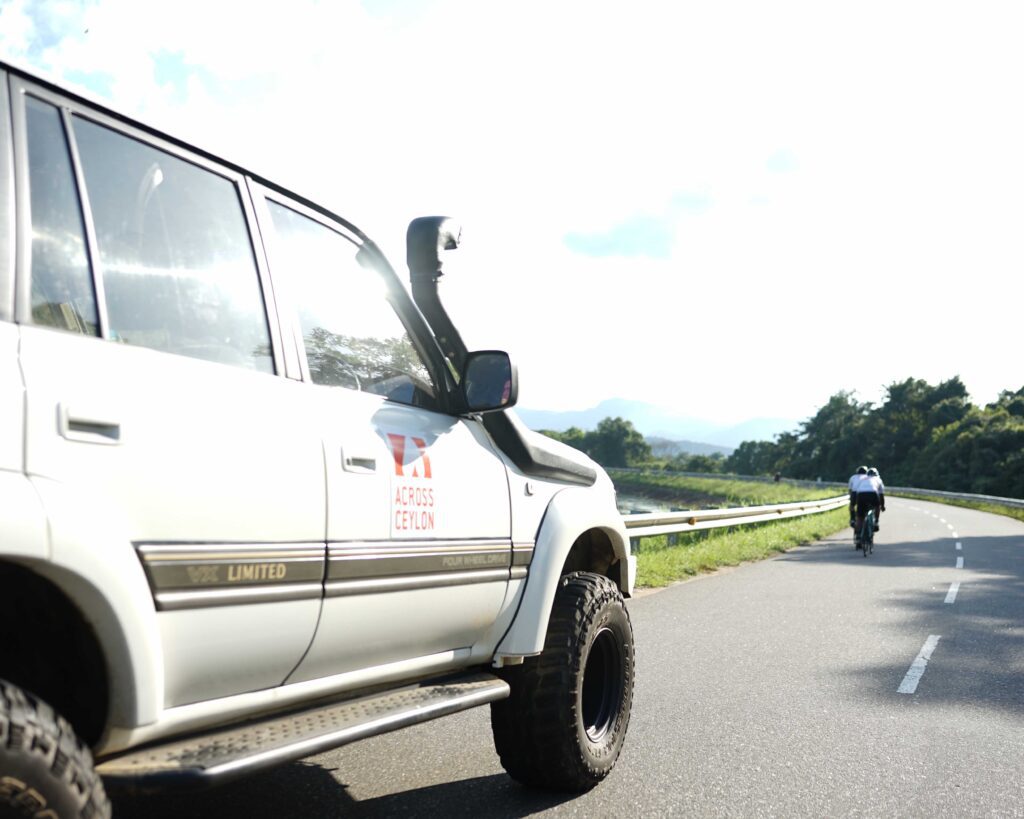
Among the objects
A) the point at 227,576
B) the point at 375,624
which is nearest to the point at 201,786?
the point at 227,576

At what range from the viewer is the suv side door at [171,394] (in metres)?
2.09

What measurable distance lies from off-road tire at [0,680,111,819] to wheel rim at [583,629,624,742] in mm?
2637

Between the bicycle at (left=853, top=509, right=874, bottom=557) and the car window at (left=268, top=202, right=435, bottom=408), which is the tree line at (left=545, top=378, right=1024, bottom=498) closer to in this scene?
the bicycle at (left=853, top=509, right=874, bottom=557)

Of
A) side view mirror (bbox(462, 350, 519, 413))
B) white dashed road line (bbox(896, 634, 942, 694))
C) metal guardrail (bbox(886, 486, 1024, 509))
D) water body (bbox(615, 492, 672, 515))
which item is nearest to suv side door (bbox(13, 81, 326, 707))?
side view mirror (bbox(462, 350, 519, 413))

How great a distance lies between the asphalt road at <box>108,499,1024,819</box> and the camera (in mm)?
3881

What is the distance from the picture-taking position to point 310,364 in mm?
2938

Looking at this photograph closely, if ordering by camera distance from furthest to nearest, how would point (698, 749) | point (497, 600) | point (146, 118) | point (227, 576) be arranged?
point (698, 749), point (497, 600), point (146, 118), point (227, 576)

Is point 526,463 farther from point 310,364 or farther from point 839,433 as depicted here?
point 839,433

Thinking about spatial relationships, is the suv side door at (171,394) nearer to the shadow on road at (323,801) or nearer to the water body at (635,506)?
the shadow on road at (323,801)

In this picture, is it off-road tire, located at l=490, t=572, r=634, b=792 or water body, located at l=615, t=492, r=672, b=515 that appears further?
water body, located at l=615, t=492, r=672, b=515

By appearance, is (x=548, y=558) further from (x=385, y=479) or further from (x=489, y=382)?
(x=385, y=479)

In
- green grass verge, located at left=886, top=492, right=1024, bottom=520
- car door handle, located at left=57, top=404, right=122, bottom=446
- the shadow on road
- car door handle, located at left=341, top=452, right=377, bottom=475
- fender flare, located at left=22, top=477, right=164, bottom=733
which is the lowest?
green grass verge, located at left=886, top=492, right=1024, bottom=520

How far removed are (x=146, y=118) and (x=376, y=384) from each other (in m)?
1.12

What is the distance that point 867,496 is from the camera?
1759 cm
